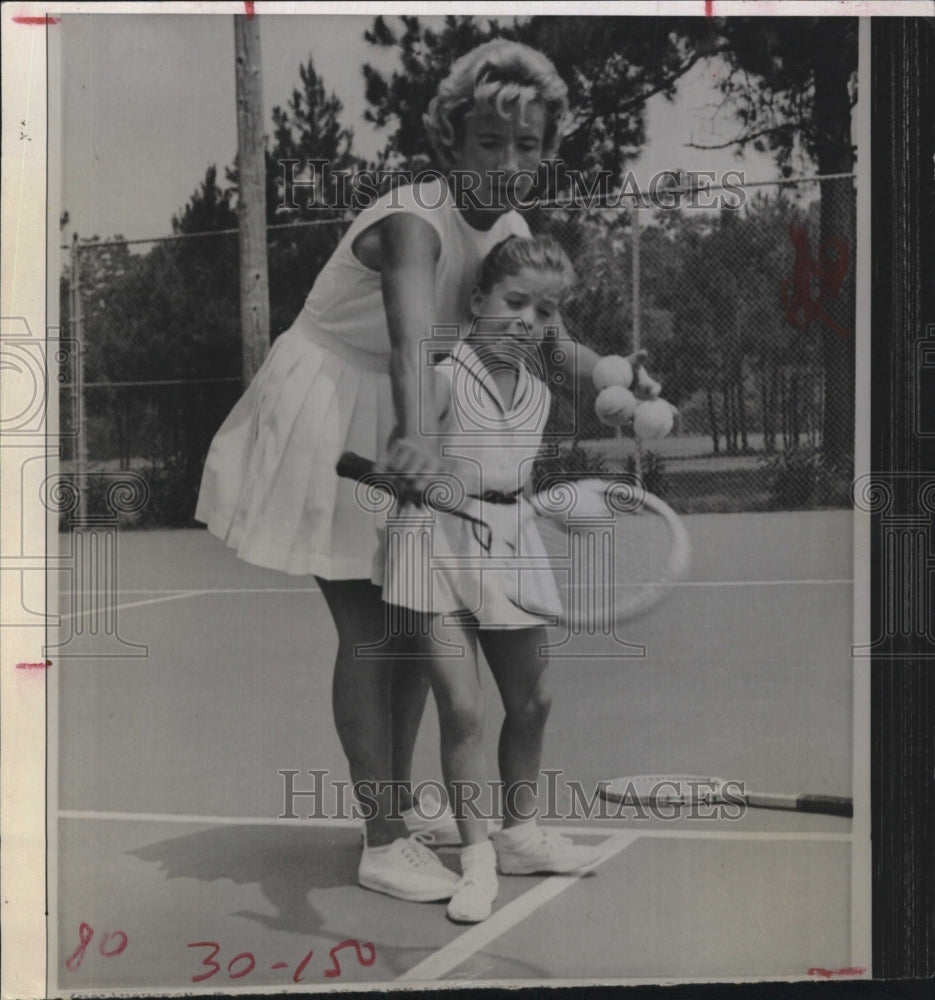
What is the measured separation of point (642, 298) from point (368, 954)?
78.6 inches

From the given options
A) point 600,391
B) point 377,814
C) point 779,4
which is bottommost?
point 377,814

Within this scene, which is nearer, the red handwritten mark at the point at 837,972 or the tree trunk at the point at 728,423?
the tree trunk at the point at 728,423

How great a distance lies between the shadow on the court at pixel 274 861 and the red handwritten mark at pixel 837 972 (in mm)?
1367

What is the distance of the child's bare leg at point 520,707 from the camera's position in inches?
153

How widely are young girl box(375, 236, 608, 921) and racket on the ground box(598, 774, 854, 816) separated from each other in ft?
0.66

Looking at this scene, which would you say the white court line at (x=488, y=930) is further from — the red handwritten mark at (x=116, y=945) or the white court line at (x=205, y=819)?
the red handwritten mark at (x=116, y=945)

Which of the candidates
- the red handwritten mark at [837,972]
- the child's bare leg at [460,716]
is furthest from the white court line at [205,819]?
the red handwritten mark at [837,972]

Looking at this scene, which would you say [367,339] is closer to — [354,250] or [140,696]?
[354,250]

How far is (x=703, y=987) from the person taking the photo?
13.1ft

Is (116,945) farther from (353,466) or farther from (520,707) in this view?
(353,466)

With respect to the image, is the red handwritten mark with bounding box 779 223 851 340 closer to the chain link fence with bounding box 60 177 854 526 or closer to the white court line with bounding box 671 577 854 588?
the chain link fence with bounding box 60 177 854 526

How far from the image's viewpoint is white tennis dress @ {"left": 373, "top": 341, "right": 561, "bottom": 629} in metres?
3.81

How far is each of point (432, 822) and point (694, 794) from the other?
75 centimetres

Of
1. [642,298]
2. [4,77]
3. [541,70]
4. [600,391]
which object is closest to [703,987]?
[600,391]
